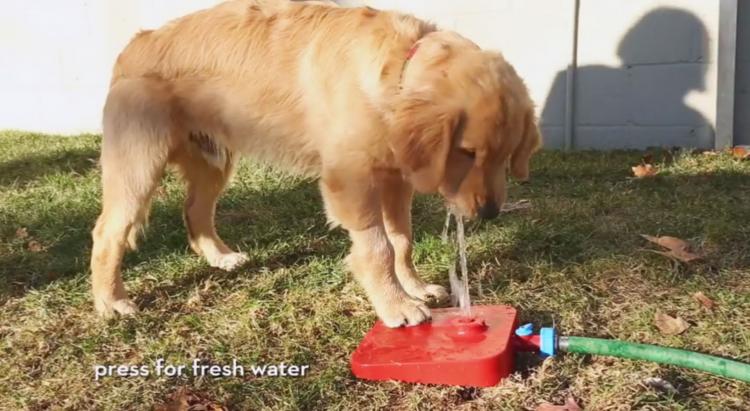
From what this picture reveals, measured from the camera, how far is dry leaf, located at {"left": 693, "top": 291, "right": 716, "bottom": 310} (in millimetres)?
3221

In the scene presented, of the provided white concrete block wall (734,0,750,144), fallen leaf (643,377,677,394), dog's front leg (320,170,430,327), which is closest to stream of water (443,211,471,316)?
dog's front leg (320,170,430,327)

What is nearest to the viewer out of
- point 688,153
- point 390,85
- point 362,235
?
point 390,85

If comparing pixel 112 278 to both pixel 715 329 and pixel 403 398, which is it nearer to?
pixel 403 398

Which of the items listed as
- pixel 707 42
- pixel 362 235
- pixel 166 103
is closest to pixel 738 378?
pixel 362 235

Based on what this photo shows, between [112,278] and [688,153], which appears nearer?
[112,278]

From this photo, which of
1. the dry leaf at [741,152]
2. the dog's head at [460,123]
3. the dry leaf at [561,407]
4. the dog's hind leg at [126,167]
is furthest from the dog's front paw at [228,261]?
the dry leaf at [741,152]

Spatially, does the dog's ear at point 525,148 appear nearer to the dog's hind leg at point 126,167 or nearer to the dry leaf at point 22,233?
the dog's hind leg at point 126,167

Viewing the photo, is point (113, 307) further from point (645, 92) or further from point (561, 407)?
point (645, 92)

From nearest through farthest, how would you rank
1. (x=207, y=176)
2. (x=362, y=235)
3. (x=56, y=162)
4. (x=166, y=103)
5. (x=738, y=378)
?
(x=738, y=378), (x=362, y=235), (x=166, y=103), (x=207, y=176), (x=56, y=162)

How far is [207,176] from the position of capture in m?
4.16

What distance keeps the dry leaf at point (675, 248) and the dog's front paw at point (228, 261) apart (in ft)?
7.00

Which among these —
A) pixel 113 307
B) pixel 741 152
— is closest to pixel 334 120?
pixel 113 307

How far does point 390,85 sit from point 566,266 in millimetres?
1359

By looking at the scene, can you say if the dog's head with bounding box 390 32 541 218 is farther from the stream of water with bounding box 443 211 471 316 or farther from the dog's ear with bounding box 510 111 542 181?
the stream of water with bounding box 443 211 471 316
